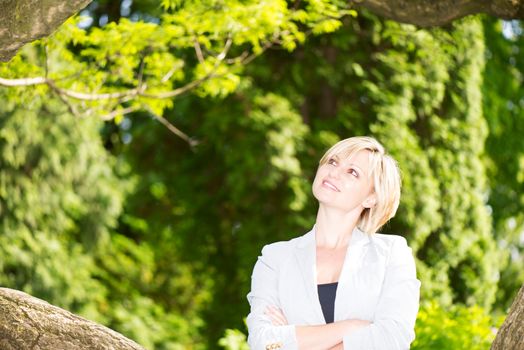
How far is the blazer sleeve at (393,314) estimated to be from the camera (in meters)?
2.91

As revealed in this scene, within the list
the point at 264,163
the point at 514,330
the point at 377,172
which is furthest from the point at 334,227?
the point at 264,163

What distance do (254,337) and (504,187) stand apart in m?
9.63

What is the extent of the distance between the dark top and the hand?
0.50 ft

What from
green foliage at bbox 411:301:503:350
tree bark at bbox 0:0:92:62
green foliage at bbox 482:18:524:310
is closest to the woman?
tree bark at bbox 0:0:92:62

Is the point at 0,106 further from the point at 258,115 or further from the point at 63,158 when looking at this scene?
the point at 258,115

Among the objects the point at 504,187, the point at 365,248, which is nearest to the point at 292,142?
the point at 504,187

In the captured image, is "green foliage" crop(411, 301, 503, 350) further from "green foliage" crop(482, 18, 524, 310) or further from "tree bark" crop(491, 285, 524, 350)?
"green foliage" crop(482, 18, 524, 310)

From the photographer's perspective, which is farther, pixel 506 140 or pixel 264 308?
pixel 506 140

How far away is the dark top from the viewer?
10.1 feet

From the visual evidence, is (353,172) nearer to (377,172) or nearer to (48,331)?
(377,172)

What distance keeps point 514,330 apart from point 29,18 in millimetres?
2289

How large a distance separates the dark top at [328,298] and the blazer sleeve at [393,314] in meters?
0.15

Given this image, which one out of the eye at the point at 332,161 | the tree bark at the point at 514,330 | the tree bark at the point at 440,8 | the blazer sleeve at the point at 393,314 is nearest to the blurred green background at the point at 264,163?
the tree bark at the point at 440,8

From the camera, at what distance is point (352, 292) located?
303 centimetres
